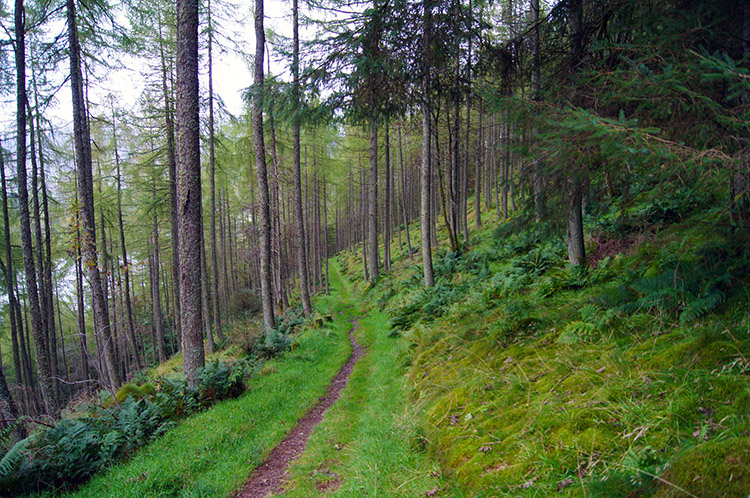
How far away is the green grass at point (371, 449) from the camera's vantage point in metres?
3.52

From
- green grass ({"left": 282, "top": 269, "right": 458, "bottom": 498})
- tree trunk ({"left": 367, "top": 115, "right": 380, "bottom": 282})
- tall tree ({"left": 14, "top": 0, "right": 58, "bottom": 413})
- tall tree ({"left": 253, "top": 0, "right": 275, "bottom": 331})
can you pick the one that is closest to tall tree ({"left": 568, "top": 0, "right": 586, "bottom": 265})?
green grass ({"left": 282, "top": 269, "right": 458, "bottom": 498})

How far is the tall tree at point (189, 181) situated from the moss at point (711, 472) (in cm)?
721

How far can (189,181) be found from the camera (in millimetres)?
6906

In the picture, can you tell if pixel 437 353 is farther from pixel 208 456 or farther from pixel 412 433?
pixel 208 456

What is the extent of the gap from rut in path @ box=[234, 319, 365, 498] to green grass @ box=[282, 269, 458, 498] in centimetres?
17

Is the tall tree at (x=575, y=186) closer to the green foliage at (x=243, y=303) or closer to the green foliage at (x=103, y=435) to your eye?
the green foliage at (x=103, y=435)

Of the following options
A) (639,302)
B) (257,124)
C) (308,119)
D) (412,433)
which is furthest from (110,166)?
(639,302)

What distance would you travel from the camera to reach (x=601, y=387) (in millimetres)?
3062

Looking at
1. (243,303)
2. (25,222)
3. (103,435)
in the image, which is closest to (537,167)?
(103,435)

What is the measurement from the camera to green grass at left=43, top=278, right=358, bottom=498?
435 cm

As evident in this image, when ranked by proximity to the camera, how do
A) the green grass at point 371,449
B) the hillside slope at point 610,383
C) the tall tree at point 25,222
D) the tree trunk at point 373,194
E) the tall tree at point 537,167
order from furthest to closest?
the tree trunk at point 373,194 → the tall tree at point 25,222 → the tall tree at point 537,167 → the green grass at point 371,449 → the hillside slope at point 610,383

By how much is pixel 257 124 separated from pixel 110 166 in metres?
11.6

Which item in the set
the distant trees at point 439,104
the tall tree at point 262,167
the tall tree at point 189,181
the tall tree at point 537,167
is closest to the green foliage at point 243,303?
the distant trees at point 439,104

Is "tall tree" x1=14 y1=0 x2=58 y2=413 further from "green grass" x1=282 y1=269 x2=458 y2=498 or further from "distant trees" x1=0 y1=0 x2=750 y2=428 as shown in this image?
"green grass" x1=282 y1=269 x2=458 y2=498
